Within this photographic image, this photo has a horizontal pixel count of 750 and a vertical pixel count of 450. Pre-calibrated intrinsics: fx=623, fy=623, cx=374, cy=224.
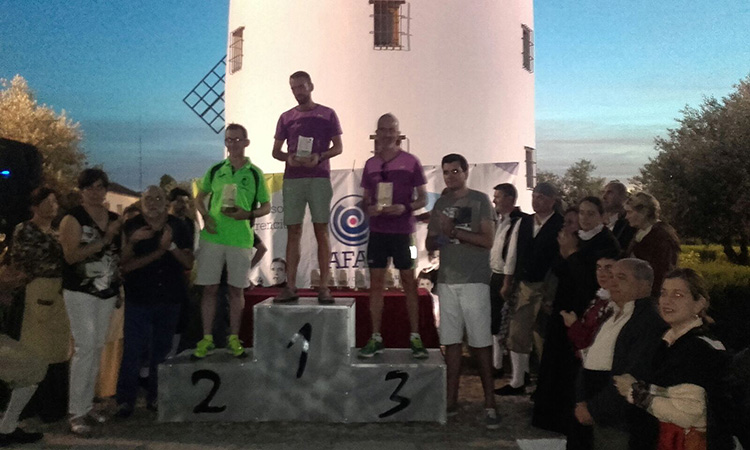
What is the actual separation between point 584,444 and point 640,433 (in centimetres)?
60

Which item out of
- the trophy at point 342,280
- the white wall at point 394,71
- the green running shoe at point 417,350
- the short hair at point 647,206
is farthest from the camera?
the white wall at point 394,71

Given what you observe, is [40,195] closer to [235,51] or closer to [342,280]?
[342,280]

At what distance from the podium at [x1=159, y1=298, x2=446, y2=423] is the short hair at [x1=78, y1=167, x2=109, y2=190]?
5.25 ft

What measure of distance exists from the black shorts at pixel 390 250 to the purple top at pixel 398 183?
0.17ft

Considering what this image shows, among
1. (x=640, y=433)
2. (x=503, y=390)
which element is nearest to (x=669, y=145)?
(x=503, y=390)

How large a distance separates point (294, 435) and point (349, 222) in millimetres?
5878

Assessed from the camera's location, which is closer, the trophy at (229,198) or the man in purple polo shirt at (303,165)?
the trophy at (229,198)

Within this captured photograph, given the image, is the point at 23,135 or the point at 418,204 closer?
the point at 418,204

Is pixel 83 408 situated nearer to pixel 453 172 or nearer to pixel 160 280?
pixel 160 280

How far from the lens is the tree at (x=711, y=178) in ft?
53.9

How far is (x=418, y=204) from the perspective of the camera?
5.31m

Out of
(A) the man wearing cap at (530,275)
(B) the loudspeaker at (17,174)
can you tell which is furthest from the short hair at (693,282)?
(B) the loudspeaker at (17,174)

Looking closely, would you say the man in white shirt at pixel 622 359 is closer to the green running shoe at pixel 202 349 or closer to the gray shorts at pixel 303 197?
the gray shorts at pixel 303 197

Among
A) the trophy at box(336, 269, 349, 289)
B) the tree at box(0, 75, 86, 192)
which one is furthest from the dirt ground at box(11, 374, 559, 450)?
the tree at box(0, 75, 86, 192)
